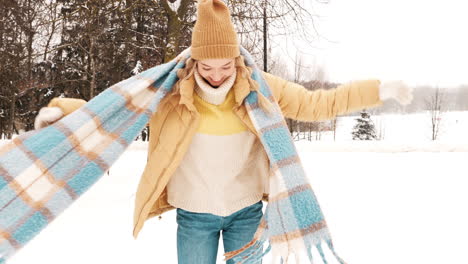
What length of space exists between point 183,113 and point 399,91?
3.06 feet

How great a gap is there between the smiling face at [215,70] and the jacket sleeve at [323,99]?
11.2 inches

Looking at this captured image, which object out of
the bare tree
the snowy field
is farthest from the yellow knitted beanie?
the bare tree

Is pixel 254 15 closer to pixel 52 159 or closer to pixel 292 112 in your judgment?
pixel 292 112

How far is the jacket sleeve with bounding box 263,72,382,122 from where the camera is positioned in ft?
5.93

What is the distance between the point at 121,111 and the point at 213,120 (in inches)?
16.2

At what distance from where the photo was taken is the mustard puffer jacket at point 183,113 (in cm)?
176

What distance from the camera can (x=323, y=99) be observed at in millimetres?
1876

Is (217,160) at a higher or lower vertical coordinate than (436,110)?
higher

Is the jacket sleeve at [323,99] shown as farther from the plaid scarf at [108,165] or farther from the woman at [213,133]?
the plaid scarf at [108,165]

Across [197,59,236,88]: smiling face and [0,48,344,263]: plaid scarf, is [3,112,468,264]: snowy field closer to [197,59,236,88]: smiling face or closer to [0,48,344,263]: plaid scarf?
[0,48,344,263]: plaid scarf

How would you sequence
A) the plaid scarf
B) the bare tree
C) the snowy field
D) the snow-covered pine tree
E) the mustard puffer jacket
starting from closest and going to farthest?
the plaid scarf
the mustard puffer jacket
the snowy field
the snow-covered pine tree
the bare tree

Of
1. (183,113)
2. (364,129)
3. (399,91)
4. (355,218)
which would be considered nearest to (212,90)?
(183,113)

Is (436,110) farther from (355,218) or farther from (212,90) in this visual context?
(212,90)

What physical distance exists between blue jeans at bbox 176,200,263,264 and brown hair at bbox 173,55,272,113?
1.66 ft
